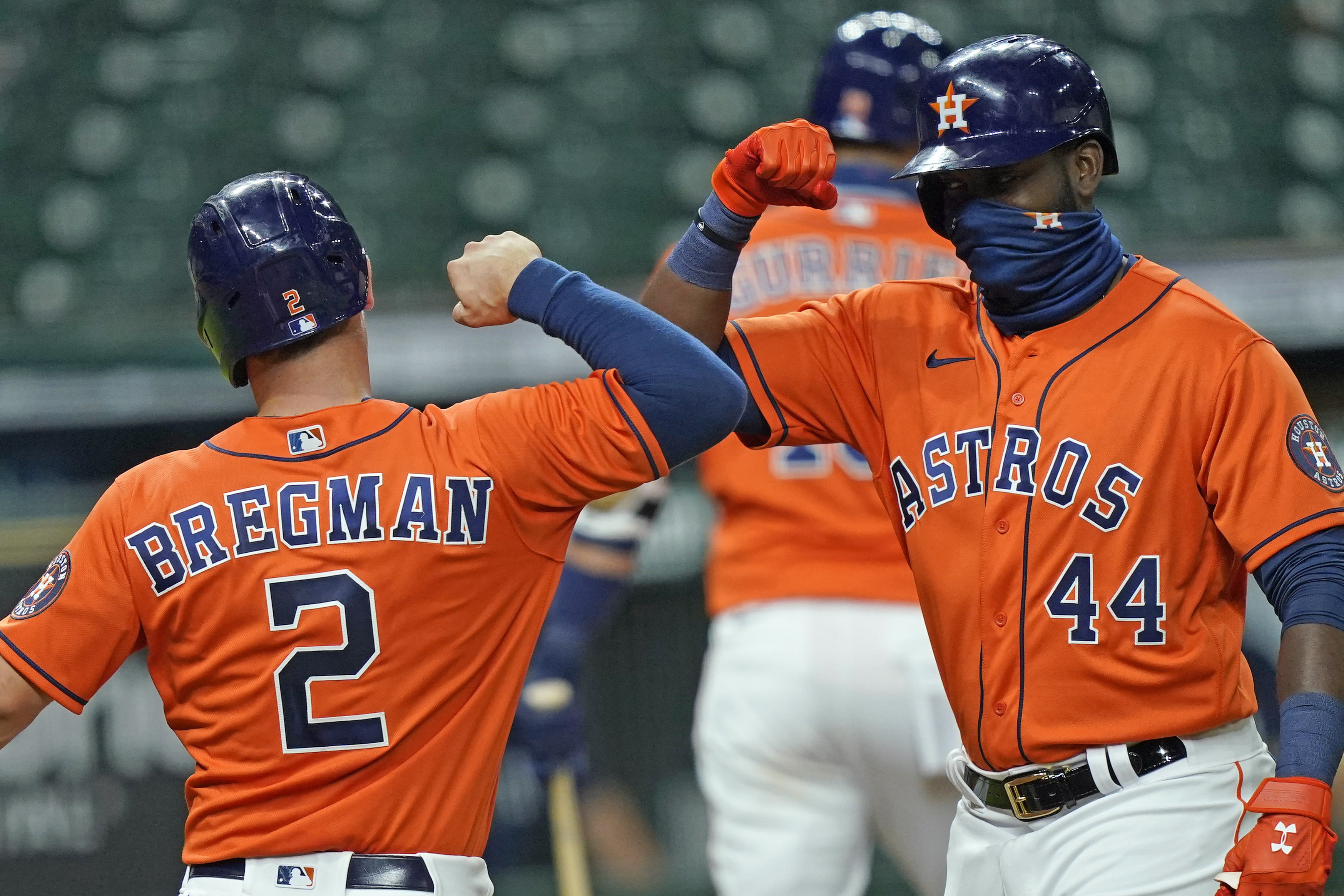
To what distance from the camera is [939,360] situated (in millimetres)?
2410

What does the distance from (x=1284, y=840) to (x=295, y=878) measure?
4.07ft

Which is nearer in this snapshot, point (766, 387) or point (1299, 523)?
point (1299, 523)

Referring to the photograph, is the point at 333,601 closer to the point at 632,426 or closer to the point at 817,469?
the point at 632,426

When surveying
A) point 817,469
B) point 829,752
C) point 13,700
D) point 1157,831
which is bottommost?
point 829,752

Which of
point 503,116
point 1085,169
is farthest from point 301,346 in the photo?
point 503,116

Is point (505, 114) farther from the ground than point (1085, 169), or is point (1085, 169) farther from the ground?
point (1085, 169)

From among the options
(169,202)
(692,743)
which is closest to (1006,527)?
(692,743)

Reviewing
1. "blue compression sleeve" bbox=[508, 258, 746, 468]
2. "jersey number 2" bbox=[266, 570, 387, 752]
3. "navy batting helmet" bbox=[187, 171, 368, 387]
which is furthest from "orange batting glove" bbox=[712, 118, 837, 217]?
"jersey number 2" bbox=[266, 570, 387, 752]

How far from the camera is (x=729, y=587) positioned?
3375 millimetres

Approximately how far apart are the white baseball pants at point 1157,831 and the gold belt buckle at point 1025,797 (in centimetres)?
1

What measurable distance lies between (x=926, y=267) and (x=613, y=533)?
41.4 inches

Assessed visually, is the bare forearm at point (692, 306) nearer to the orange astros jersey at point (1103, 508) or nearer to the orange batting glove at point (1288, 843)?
the orange astros jersey at point (1103, 508)

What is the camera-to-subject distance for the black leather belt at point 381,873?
2070 mm

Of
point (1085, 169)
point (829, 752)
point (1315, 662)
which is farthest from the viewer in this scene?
point (829, 752)
